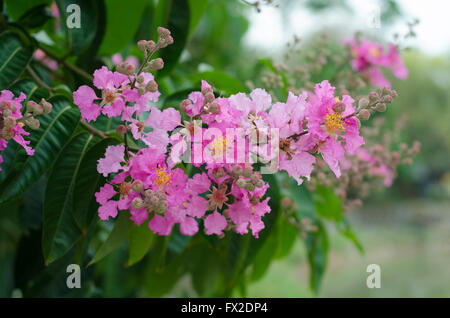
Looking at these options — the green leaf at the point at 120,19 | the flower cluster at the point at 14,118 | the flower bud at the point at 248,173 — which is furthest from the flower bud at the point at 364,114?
the green leaf at the point at 120,19

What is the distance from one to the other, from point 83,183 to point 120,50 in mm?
364

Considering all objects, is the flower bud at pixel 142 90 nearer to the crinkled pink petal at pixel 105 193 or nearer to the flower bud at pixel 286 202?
the crinkled pink petal at pixel 105 193

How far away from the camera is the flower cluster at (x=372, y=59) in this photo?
1051 millimetres

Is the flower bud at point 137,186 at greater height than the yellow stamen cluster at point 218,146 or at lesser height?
lesser

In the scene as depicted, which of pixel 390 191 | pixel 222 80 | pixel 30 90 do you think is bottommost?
pixel 30 90

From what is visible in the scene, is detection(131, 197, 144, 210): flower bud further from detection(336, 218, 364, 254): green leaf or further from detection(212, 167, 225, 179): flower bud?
detection(336, 218, 364, 254): green leaf

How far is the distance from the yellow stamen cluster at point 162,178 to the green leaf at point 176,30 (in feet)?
1.07

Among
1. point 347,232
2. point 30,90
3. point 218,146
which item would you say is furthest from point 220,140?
point 347,232

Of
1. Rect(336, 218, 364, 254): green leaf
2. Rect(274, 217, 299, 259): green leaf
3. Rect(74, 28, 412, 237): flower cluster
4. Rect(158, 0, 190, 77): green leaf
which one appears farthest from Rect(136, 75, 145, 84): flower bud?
Rect(336, 218, 364, 254): green leaf

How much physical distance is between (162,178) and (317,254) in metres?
0.63

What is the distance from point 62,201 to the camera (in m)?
0.60

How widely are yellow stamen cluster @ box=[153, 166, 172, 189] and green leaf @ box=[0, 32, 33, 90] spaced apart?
0.94 feet

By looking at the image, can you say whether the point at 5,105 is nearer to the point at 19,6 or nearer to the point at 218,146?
the point at 218,146
